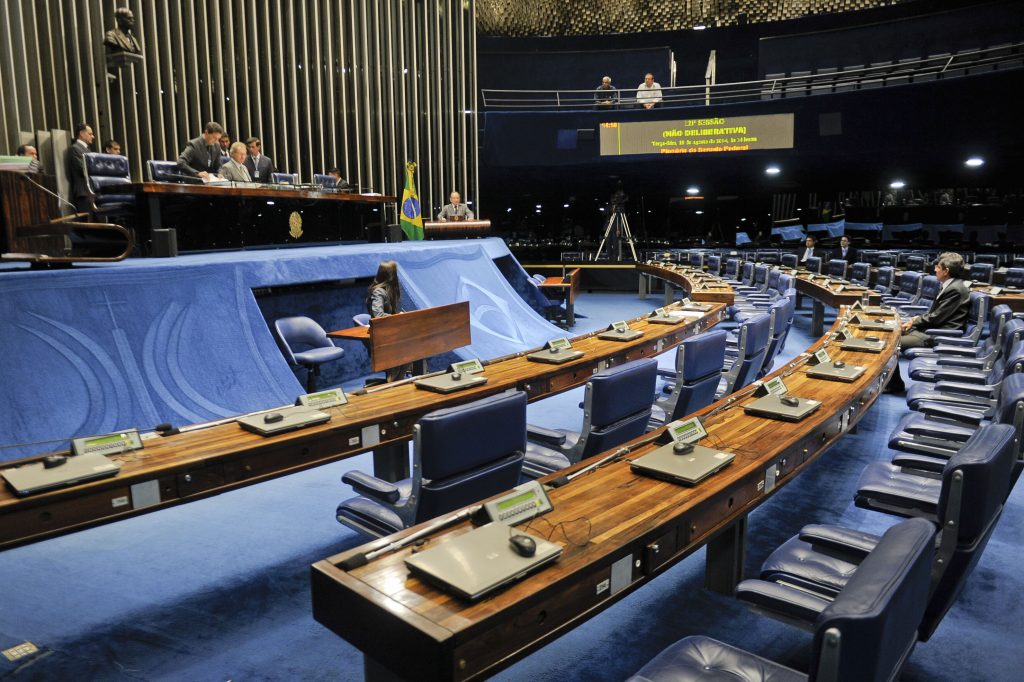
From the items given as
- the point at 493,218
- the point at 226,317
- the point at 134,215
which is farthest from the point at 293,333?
the point at 493,218

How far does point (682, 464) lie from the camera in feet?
6.81

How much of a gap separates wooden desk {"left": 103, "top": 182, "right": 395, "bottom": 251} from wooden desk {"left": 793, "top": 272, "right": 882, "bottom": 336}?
504 centimetres

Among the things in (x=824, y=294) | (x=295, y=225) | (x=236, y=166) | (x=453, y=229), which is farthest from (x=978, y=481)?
(x=453, y=229)

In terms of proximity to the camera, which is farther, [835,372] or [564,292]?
[564,292]

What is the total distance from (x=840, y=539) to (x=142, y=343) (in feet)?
13.4

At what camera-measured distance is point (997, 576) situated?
275 cm

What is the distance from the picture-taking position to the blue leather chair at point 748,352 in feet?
13.5

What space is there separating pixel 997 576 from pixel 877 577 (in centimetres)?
215

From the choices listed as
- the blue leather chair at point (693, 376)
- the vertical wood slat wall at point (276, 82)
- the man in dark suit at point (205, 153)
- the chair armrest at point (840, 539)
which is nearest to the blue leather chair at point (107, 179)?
the man in dark suit at point (205, 153)

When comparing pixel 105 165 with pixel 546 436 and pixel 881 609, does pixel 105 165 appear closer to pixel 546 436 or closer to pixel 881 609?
pixel 546 436

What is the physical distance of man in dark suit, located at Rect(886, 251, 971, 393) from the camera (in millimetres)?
5652

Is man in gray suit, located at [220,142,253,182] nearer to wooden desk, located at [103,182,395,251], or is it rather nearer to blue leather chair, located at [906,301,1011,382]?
wooden desk, located at [103,182,395,251]

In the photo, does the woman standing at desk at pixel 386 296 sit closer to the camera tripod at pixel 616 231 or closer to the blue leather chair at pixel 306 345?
the blue leather chair at pixel 306 345

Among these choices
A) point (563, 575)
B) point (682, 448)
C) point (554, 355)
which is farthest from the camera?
point (554, 355)
